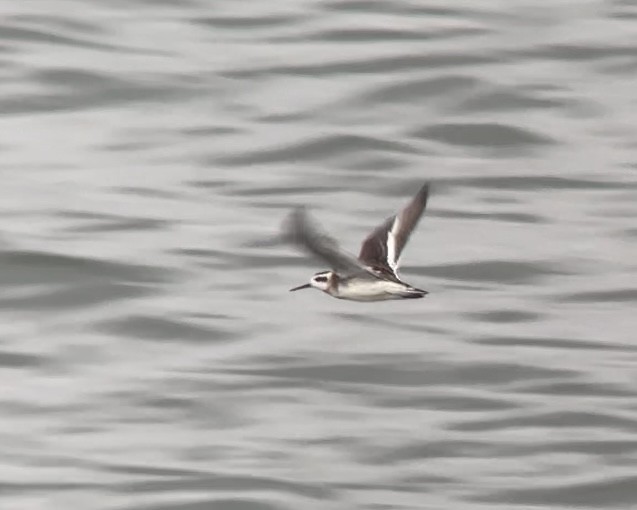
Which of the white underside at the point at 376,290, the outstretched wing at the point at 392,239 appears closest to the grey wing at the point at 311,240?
the white underside at the point at 376,290

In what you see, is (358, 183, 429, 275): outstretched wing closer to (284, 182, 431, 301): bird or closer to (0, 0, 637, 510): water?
(284, 182, 431, 301): bird

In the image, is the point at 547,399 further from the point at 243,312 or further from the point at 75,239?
the point at 75,239

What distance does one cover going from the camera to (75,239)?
19.3 metres

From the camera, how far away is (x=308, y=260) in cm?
1931

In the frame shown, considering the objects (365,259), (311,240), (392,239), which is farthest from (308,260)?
(311,240)

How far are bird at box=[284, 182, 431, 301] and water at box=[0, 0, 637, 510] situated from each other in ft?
4.50

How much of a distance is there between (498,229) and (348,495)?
5.08 m

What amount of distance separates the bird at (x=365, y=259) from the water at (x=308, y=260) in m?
1.37

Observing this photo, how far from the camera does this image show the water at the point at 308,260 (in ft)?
51.8

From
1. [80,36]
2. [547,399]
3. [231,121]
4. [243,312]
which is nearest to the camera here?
[547,399]

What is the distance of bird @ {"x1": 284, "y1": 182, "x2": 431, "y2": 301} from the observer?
41.6 feet

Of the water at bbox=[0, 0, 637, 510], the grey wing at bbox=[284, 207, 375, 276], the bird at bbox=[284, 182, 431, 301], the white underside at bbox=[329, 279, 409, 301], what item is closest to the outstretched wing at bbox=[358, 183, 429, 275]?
the bird at bbox=[284, 182, 431, 301]

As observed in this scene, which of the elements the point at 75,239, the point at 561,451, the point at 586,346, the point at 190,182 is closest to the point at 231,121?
the point at 190,182

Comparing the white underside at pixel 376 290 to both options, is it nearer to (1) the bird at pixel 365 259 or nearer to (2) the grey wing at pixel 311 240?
(1) the bird at pixel 365 259
